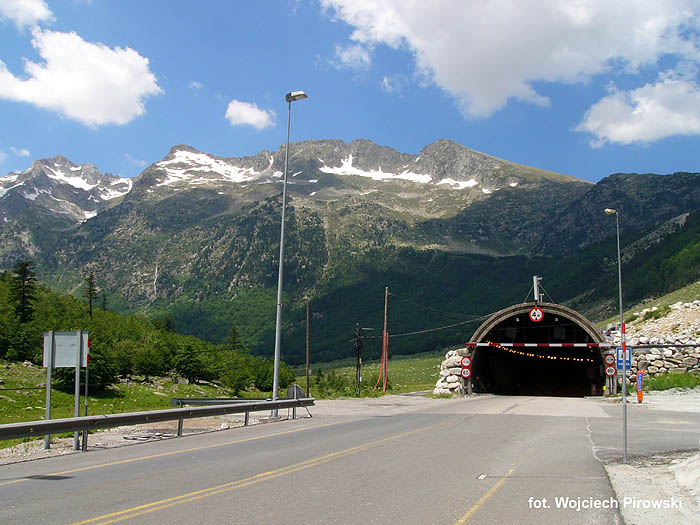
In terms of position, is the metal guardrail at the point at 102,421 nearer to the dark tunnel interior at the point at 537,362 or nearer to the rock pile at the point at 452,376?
the rock pile at the point at 452,376

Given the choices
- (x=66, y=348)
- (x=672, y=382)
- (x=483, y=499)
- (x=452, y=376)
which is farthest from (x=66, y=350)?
(x=672, y=382)

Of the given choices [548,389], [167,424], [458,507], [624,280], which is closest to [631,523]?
[458,507]

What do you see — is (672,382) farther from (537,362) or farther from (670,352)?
(537,362)

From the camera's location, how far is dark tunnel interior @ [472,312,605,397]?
49.8m

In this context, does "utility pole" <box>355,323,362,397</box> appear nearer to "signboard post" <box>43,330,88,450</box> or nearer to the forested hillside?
the forested hillside

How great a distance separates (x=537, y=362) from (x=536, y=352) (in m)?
7.53

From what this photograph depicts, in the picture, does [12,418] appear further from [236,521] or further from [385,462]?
[236,521]

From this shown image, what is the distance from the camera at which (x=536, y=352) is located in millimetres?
58875

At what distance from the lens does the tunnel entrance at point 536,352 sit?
4525 cm

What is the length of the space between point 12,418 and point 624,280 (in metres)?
140

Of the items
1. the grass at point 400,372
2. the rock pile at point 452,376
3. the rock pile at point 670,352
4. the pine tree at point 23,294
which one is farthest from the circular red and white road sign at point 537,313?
the pine tree at point 23,294

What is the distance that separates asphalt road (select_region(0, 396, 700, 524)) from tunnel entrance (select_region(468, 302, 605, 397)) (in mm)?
26225

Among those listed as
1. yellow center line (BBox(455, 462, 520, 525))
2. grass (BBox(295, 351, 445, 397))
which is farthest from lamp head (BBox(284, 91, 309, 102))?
grass (BBox(295, 351, 445, 397))

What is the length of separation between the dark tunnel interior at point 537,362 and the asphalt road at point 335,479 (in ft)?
98.4
